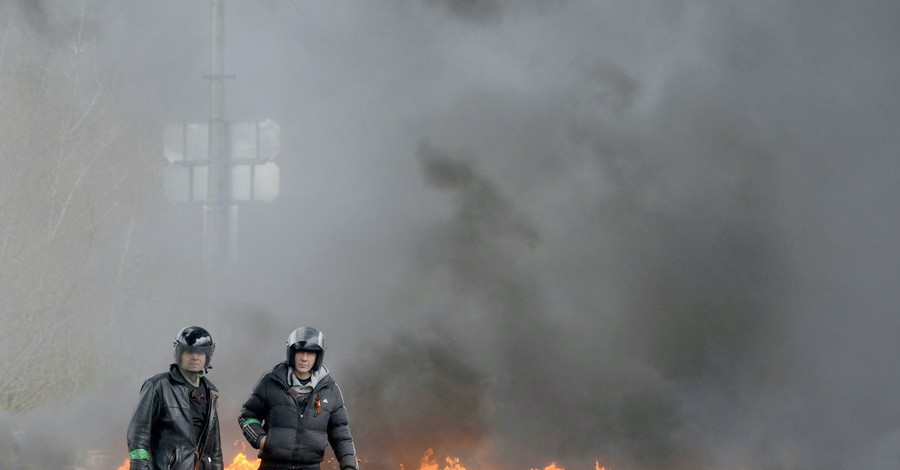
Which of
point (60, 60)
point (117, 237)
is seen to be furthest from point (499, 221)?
point (60, 60)

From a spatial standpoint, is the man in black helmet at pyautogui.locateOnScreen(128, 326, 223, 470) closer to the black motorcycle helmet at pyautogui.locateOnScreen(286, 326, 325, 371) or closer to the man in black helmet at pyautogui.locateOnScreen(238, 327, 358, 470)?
the man in black helmet at pyautogui.locateOnScreen(238, 327, 358, 470)

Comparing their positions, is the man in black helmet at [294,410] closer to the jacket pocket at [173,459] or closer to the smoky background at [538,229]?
the jacket pocket at [173,459]

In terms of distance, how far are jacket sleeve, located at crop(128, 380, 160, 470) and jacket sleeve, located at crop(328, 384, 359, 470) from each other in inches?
47.9

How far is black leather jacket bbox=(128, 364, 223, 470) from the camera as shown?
634 centimetres

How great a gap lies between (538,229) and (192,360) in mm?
8680

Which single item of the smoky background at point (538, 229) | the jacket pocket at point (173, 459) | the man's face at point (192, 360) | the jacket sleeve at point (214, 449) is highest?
the smoky background at point (538, 229)

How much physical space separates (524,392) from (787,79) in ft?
17.5

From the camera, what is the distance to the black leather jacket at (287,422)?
6980 mm

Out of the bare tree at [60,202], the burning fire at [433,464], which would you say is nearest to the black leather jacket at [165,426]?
the burning fire at [433,464]

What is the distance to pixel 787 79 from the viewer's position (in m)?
14.5

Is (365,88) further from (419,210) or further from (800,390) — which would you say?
(800,390)

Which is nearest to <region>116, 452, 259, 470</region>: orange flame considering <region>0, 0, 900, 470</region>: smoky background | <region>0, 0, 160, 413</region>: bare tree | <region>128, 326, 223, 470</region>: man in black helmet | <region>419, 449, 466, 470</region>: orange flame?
<region>0, 0, 900, 470</region>: smoky background

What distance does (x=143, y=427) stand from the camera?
20.8ft

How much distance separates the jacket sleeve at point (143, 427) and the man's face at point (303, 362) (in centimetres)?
94
